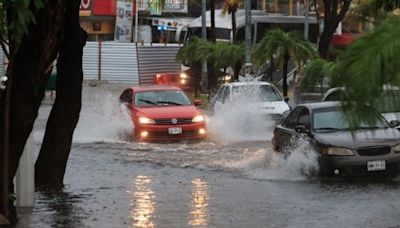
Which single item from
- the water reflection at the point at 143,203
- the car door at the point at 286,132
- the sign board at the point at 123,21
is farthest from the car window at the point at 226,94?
the sign board at the point at 123,21

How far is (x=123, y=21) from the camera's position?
207 feet

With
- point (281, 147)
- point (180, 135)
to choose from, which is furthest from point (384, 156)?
point (180, 135)

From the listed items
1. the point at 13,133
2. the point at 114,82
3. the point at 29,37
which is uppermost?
the point at 29,37

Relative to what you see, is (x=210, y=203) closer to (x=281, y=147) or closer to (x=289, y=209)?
(x=289, y=209)

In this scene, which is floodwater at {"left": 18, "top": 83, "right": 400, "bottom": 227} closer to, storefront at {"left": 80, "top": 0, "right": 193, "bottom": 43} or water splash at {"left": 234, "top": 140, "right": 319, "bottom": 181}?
water splash at {"left": 234, "top": 140, "right": 319, "bottom": 181}

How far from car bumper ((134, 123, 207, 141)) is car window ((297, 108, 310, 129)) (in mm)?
6479

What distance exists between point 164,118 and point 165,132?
0.36 m

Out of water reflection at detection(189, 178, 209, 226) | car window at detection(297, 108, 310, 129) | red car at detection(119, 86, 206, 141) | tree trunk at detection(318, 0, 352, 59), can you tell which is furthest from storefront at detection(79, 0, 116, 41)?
water reflection at detection(189, 178, 209, 226)

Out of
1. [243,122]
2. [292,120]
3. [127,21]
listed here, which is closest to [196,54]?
[243,122]

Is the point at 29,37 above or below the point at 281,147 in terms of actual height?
above

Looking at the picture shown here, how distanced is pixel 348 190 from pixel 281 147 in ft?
10.4

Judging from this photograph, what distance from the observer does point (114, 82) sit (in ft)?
172

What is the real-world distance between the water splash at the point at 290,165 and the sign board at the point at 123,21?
46123 millimetres

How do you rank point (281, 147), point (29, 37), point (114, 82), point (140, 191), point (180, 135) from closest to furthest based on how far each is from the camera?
point (29, 37) → point (140, 191) → point (281, 147) → point (180, 135) → point (114, 82)
